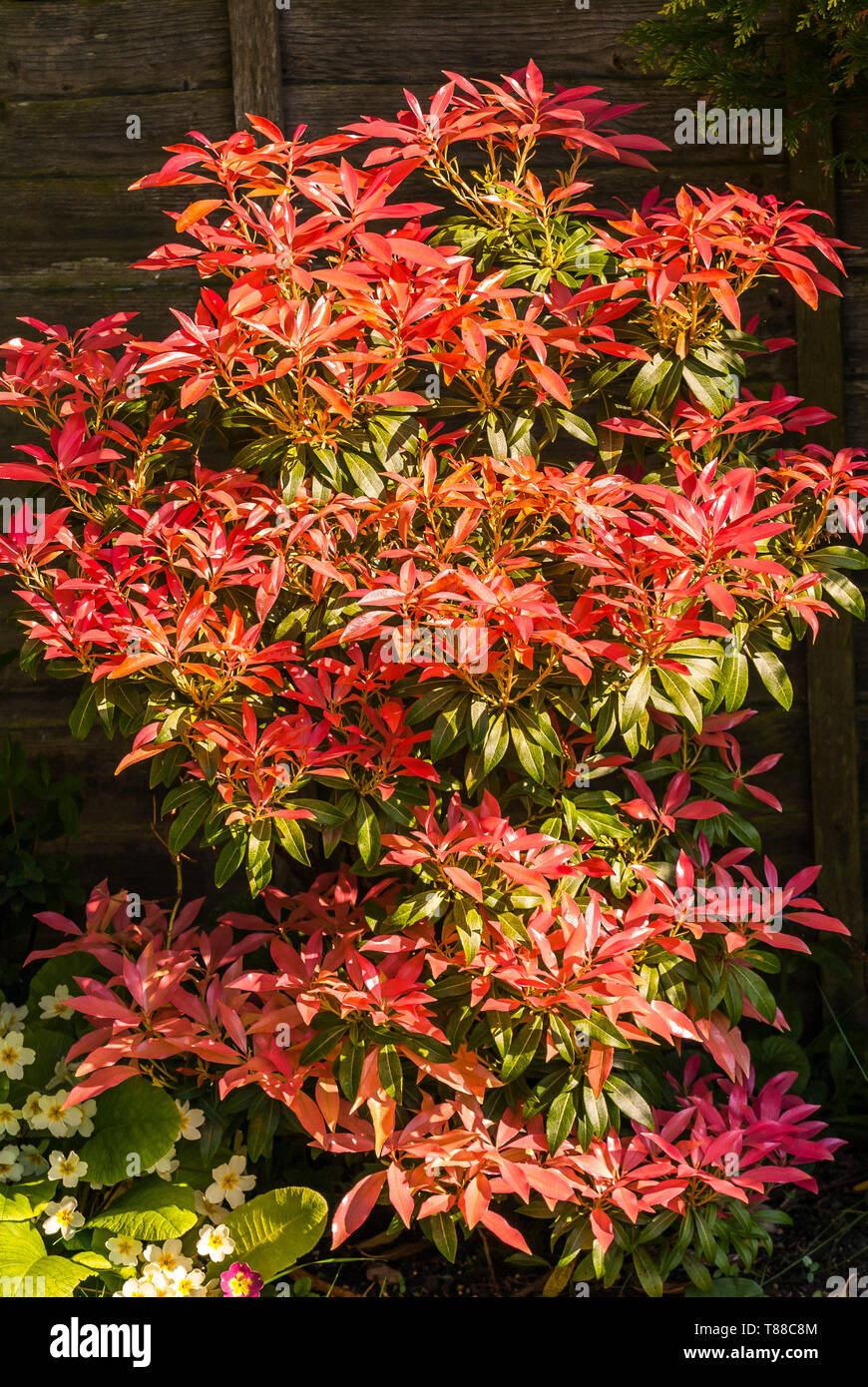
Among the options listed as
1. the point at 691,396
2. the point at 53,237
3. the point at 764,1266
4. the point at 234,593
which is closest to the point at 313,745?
the point at 234,593

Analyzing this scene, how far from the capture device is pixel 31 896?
2580 millimetres

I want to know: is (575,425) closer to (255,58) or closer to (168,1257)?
(255,58)

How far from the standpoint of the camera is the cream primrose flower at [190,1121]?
2139mm

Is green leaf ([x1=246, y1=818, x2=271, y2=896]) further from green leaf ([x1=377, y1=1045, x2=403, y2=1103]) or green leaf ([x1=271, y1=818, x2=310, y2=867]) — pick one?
green leaf ([x1=377, y1=1045, x2=403, y2=1103])

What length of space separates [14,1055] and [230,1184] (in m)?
0.50

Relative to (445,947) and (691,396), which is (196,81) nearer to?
(691,396)

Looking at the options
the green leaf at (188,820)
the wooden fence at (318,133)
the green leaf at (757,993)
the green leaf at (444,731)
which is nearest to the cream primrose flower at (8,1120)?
the green leaf at (188,820)

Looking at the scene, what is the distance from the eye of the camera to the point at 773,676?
191cm

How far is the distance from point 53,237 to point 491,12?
1.11 meters

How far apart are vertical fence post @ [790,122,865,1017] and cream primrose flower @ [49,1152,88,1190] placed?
171 centimetres

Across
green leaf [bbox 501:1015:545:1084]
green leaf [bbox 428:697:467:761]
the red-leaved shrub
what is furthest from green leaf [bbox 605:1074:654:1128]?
green leaf [bbox 428:697:467:761]

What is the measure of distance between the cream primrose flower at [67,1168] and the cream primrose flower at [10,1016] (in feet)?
1.08

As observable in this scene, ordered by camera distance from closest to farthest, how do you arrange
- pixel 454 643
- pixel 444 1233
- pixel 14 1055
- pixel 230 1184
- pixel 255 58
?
pixel 454 643, pixel 444 1233, pixel 230 1184, pixel 14 1055, pixel 255 58

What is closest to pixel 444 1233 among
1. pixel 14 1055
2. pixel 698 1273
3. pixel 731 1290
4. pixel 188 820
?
pixel 698 1273
